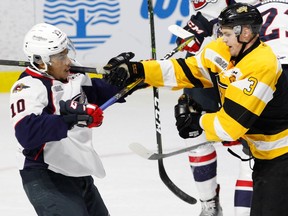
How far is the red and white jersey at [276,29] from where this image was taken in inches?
132

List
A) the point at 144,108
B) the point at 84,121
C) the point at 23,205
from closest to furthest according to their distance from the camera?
the point at 84,121 < the point at 23,205 < the point at 144,108

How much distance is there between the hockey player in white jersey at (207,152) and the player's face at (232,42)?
1.98 feet

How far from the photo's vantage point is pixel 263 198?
298cm

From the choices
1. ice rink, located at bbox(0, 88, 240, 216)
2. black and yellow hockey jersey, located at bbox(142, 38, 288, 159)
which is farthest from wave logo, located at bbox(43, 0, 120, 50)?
black and yellow hockey jersey, located at bbox(142, 38, 288, 159)

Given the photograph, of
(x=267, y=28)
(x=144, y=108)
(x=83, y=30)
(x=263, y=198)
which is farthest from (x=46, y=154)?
(x=83, y=30)

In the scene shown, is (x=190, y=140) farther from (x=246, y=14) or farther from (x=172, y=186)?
(x=246, y=14)

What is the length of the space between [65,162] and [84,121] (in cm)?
22

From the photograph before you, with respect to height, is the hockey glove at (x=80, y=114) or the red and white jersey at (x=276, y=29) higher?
the red and white jersey at (x=276, y=29)

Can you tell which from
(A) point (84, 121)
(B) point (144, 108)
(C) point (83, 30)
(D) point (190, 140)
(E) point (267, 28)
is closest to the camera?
(A) point (84, 121)

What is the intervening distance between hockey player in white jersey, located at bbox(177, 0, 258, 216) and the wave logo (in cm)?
265

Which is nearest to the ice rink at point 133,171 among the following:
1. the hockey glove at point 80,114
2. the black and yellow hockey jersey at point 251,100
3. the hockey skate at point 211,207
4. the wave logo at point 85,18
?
the hockey skate at point 211,207

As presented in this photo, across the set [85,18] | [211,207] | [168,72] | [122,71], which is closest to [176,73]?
[168,72]

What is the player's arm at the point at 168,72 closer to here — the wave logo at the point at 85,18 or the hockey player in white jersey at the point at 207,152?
the hockey player in white jersey at the point at 207,152

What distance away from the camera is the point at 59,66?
3086 mm
